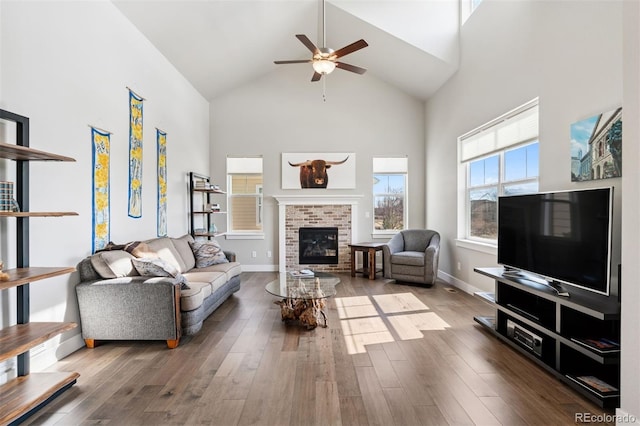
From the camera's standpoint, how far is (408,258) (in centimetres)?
530

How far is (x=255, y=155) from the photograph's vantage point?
660cm

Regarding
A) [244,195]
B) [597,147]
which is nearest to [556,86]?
[597,147]

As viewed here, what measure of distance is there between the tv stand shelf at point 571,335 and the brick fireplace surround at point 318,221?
3720 millimetres

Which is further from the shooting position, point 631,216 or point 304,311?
point 304,311

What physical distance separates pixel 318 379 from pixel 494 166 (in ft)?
11.7

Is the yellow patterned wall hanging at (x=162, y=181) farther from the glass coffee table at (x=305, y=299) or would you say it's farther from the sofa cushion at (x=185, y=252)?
the glass coffee table at (x=305, y=299)

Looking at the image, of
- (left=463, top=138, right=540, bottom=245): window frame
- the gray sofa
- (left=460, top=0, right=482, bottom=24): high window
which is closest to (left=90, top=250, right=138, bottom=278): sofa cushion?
the gray sofa

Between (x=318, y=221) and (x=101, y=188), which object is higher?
(x=101, y=188)

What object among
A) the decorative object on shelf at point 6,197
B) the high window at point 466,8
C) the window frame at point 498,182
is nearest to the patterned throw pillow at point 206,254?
the decorative object on shelf at point 6,197

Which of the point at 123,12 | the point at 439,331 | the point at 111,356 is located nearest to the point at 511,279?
the point at 439,331

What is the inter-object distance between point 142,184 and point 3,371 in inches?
91.6

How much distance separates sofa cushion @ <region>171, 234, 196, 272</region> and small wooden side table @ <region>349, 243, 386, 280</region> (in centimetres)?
282

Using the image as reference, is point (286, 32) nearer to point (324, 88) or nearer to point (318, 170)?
point (324, 88)

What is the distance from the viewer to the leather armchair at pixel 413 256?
5176mm
